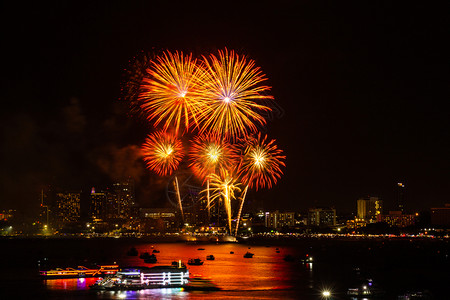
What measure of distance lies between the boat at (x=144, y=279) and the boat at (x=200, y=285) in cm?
61

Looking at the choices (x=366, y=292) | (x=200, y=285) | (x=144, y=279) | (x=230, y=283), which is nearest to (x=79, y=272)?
(x=144, y=279)

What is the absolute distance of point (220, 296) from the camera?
40156 millimetres

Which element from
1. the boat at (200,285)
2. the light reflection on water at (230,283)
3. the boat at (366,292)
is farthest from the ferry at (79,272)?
the boat at (366,292)

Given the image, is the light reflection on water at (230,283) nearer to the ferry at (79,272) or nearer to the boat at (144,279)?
the boat at (144,279)

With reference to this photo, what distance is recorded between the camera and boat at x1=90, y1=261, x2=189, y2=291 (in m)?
41.8

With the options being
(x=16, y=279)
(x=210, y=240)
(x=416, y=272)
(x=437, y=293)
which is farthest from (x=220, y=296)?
(x=210, y=240)

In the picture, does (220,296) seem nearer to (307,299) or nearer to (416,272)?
(307,299)

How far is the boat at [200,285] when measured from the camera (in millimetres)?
42781

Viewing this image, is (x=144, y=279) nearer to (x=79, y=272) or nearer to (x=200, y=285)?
(x=200, y=285)

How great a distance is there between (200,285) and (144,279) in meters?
4.61

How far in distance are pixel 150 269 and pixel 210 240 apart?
335ft

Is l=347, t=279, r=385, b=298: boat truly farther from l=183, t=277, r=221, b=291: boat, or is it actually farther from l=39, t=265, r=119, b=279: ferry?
l=39, t=265, r=119, b=279: ferry

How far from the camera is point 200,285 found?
1762 inches

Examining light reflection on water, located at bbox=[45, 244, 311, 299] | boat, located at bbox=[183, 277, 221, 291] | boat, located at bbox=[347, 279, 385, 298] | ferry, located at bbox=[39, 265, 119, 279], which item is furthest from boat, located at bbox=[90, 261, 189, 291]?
boat, located at bbox=[347, 279, 385, 298]
